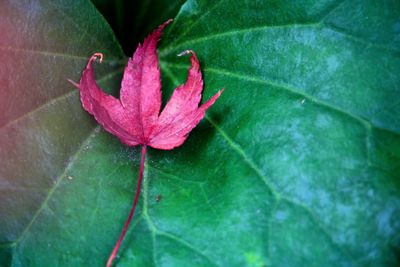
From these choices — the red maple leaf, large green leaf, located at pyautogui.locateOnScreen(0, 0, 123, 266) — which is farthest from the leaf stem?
large green leaf, located at pyautogui.locateOnScreen(0, 0, 123, 266)

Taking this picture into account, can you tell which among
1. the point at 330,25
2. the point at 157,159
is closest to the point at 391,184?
the point at 330,25

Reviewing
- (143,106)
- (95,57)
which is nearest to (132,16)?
(95,57)

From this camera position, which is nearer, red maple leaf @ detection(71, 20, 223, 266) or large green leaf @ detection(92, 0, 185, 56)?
red maple leaf @ detection(71, 20, 223, 266)

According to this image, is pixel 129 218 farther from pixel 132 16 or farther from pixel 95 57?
pixel 132 16

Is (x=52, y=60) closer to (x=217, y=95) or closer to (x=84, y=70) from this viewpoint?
A: (x=84, y=70)

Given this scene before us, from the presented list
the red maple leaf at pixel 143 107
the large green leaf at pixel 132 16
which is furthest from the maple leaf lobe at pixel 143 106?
the large green leaf at pixel 132 16

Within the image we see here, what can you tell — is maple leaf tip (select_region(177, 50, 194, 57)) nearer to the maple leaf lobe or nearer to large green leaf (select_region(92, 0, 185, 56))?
the maple leaf lobe

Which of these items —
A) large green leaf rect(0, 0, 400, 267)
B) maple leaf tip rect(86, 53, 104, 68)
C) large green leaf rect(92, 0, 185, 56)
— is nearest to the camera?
large green leaf rect(0, 0, 400, 267)
